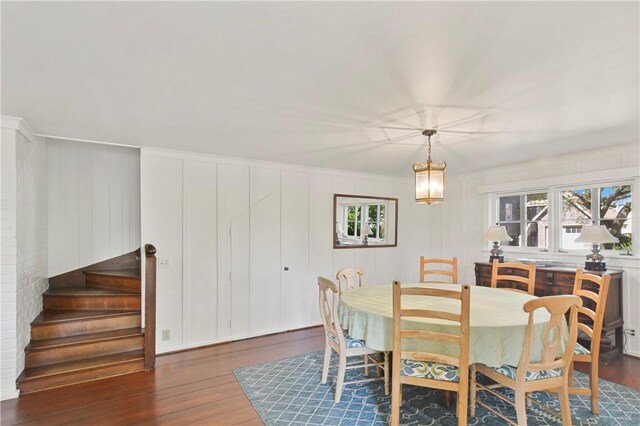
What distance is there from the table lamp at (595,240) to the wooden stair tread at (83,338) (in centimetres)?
467

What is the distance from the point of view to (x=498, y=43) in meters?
1.55

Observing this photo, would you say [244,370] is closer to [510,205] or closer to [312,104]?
[312,104]

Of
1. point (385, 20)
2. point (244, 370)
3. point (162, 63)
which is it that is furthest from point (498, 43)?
point (244, 370)

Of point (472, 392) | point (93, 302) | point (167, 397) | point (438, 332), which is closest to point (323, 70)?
point (438, 332)

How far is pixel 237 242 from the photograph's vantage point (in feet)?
13.7

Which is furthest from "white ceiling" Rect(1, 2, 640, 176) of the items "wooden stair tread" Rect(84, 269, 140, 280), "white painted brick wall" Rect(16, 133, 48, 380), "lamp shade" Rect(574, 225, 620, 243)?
"wooden stair tread" Rect(84, 269, 140, 280)

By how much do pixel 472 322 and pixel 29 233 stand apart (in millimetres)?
3815

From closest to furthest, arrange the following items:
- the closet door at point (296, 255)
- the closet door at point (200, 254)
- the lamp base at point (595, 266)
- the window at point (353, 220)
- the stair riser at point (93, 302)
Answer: the lamp base at point (595, 266) → the stair riser at point (93, 302) → the closet door at point (200, 254) → the closet door at point (296, 255) → the window at point (353, 220)

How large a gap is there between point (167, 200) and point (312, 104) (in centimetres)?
226

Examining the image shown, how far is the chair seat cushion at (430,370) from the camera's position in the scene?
215 cm

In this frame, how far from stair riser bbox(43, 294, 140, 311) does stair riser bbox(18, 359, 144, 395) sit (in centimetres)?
67

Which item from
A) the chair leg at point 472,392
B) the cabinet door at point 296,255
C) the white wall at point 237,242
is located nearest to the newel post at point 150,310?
the white wall at point 237,242

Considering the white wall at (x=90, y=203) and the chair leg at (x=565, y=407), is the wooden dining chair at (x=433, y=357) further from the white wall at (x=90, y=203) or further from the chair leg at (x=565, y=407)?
the white wall at (x=90, y=203)

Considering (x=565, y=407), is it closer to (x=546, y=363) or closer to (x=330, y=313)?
(x=546, y=363)
